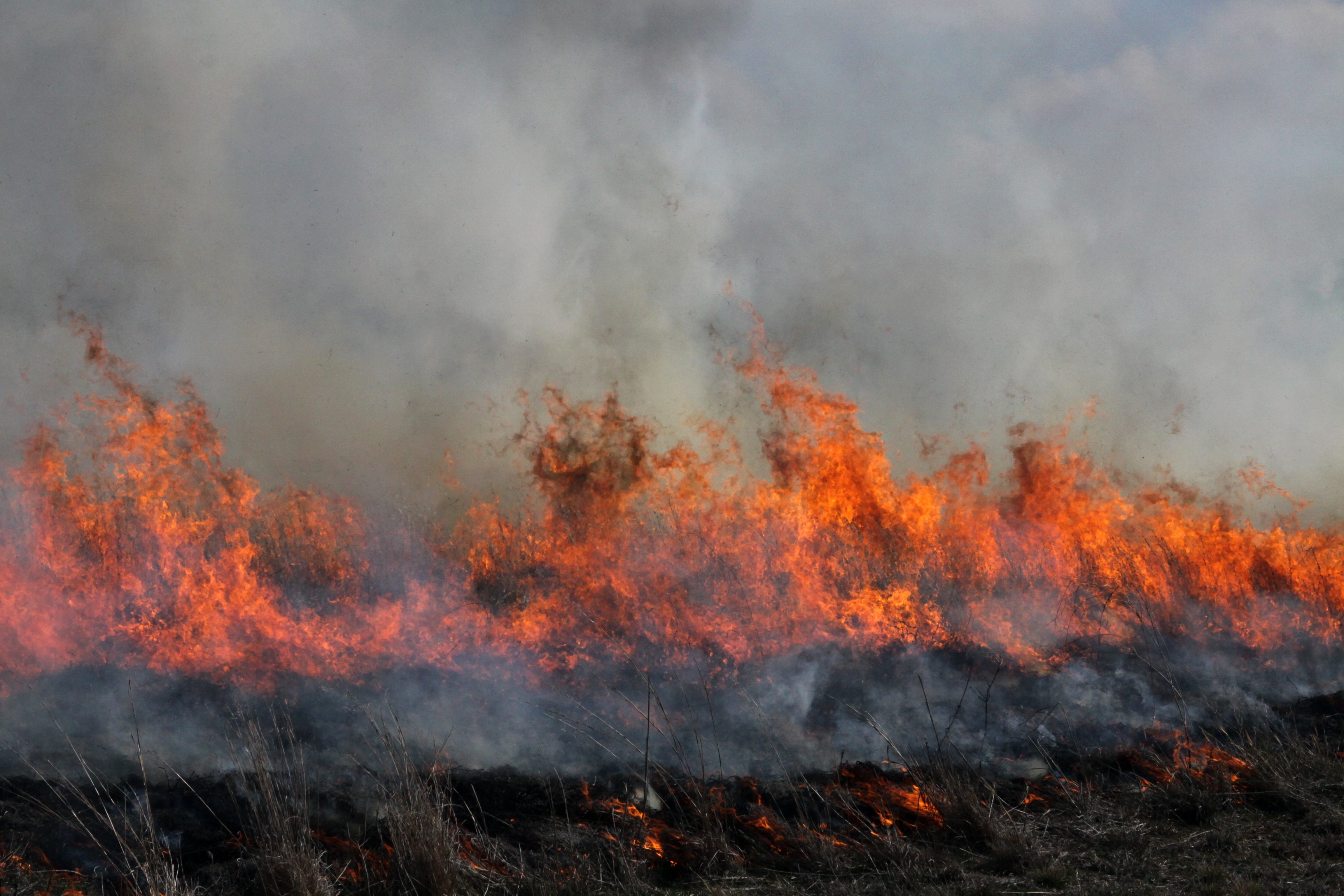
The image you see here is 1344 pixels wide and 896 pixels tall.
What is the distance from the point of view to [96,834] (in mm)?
5914

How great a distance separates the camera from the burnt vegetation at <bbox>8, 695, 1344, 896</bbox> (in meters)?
5.03

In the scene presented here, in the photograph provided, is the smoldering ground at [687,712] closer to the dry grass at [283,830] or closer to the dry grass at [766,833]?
the dry grass at [766,833]

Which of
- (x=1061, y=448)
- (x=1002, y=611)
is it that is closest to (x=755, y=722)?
(x=1002, y=611)

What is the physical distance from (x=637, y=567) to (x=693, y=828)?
16.0 ft

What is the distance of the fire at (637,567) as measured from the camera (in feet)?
27.5

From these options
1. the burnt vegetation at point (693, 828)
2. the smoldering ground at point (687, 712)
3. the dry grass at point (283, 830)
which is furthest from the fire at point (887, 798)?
the dry grass at point (283, 830)

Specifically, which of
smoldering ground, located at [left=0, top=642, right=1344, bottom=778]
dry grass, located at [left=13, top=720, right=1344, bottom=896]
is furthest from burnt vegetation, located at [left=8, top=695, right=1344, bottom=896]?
smoldering ground, located at [left=0, top=642, right=1344, bottom=778]

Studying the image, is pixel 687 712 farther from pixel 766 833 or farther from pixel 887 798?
pixel 887 798

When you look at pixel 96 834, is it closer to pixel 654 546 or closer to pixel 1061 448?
pixel 654 546

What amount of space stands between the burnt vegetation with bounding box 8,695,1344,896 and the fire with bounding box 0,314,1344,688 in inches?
65.2

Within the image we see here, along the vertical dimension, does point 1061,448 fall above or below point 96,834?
above

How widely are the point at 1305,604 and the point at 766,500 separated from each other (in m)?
7.57

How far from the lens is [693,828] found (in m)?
5.96

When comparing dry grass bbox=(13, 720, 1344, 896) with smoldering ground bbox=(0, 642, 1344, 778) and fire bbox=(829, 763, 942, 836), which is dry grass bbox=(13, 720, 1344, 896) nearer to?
fire bbox=(829, 763, 942, 836)
